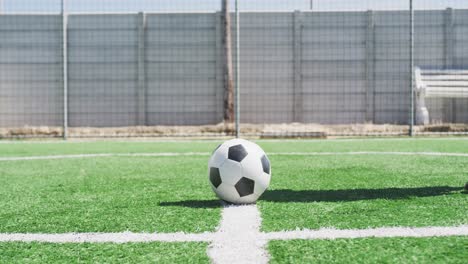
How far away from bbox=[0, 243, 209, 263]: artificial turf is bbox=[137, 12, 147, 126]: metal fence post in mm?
14443

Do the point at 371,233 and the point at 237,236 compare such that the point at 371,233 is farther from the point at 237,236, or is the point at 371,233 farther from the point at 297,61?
the point at 297,61

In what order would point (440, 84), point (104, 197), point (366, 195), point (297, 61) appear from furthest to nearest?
1. point (297, 61)
2. point (440, 84)
3. point (104, 197)
4. point (366, 195)

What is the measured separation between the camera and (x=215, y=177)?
153 inches

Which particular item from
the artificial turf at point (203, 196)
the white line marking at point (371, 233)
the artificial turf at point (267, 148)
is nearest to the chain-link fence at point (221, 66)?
the artificial turf at point (267, 148)

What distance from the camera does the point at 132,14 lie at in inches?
677

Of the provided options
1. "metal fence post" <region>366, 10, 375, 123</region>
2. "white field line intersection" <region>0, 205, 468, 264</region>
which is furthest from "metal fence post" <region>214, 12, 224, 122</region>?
"white field line intersection" <region>0, 205, 468, 264</region>

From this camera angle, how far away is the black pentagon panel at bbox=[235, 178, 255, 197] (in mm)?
3789

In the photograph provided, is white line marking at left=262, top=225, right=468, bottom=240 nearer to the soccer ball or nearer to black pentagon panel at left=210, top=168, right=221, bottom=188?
the soccer ball

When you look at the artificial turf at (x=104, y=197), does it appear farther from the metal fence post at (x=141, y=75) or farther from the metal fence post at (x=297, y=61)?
the metal fence post at (x=297, y=61)

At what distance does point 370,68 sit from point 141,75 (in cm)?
667

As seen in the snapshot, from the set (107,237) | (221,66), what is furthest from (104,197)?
(221,66)

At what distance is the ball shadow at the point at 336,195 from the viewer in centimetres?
393

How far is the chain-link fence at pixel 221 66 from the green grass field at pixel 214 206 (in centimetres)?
1015

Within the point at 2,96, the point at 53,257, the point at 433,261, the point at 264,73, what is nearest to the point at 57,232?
the point at 53,257
